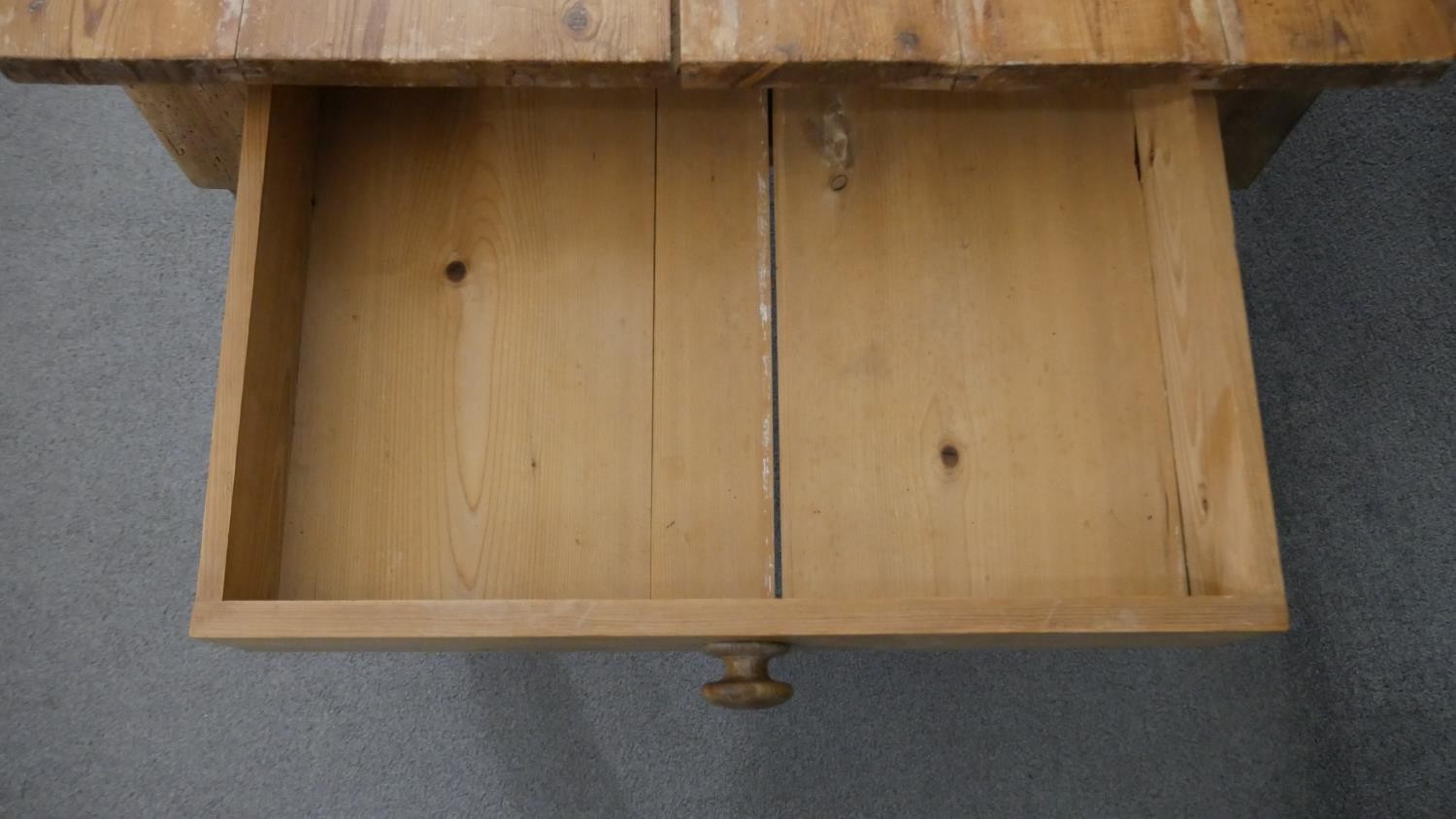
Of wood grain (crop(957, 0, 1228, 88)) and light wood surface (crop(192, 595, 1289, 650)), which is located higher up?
wood grain (crop(957, 0, 1228, 88))

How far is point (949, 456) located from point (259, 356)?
0.46 metres

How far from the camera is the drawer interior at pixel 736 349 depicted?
2.47 feet

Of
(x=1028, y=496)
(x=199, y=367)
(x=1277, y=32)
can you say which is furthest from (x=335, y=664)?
(x=1277, y=32)

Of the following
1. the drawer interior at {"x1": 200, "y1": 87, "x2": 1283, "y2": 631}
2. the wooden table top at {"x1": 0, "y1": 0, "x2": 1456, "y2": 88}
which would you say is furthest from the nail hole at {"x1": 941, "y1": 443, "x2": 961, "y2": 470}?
the wooden table top at {"x1": 0, "y1": 0, "x2": 1456, "y2": 88}

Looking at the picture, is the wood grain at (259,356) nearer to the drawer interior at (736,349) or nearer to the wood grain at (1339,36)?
the drawer interior at (736,349)

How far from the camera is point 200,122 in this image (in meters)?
0.87

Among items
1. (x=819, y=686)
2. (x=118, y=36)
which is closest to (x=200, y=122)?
(x=118, y=36)

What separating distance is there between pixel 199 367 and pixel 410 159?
548 millimetres

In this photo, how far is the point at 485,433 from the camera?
2.56ft

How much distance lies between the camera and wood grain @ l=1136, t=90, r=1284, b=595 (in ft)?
2.30

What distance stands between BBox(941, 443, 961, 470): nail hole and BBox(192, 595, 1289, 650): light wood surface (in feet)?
0.46

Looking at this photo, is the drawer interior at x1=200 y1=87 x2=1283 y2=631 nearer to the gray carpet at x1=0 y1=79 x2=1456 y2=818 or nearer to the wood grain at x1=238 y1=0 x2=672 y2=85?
the wood grain at x1=238 y1=0 x2=672 y2=85

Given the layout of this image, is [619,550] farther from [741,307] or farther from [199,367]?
[199,367]

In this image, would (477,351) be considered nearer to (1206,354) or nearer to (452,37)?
(452,37)
